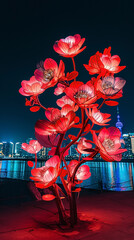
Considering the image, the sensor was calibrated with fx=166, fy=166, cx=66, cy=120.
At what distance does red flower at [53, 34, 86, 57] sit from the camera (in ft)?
9.76

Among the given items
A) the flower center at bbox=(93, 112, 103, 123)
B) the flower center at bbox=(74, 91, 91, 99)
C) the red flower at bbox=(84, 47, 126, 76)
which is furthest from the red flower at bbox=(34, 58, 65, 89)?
the flower center at bbox=(93, 112, 103, 123)

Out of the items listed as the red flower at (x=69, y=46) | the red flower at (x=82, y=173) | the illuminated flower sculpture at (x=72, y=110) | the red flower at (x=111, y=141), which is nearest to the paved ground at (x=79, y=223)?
the illuminated flower sculpture at (x=72, y=110)

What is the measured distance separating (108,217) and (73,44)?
3.67 meters

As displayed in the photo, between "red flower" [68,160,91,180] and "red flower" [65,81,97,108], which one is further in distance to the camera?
"red flower" [68,160,91,180]

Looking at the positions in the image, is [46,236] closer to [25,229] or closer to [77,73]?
[25,229]

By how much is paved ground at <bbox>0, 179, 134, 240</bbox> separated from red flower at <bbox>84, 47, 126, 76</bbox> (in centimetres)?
279

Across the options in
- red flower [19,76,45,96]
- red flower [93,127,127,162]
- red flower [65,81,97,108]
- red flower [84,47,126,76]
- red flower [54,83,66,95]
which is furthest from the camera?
red flower [54,83,66,95]

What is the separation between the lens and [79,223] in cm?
329

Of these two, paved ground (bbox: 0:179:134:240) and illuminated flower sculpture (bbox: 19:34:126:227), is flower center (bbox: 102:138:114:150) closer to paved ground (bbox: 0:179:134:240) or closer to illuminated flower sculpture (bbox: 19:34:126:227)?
illuminated flower sculpture (bbox: 19:34:126:227)

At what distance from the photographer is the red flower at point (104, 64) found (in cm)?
295

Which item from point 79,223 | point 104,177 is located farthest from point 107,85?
point 104,177

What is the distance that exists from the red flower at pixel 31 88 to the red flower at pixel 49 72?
17 centimetres

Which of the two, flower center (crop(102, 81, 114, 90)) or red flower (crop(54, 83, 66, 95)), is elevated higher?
red flower (crop(54, 83, 66, 95))

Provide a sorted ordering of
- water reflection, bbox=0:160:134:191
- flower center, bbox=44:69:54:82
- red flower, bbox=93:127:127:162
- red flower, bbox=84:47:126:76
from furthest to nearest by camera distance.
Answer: water reflection, bbox=0:160:134:191, red flower, bbox=84:47:126:76, flower center, bbox=44:69:54:82, red flower, bbox=93:127:127:162
